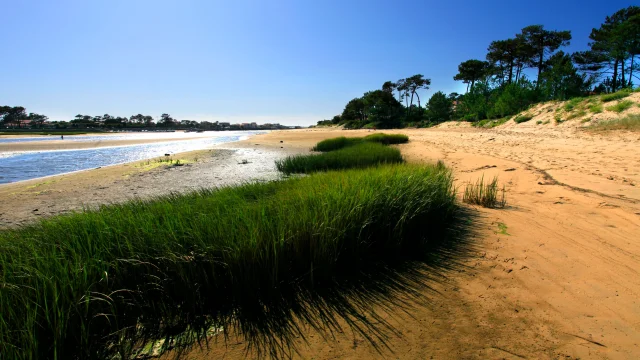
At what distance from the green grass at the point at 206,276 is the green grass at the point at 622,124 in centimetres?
1409

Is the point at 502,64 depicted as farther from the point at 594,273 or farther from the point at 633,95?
the point at 594,273

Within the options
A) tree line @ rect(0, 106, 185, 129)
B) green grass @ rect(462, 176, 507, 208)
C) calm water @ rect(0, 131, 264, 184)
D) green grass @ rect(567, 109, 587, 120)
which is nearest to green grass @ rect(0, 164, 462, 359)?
green grass @ rect(462, 176, 507, 208)

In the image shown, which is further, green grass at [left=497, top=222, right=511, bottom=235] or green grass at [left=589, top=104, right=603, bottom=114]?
green grass at [left=589, top=104, right=603, bottom=114]

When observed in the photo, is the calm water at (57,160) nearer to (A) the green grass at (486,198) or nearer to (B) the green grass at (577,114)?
(A) the green grass at (486,198)

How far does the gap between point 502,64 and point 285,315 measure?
5715 cm

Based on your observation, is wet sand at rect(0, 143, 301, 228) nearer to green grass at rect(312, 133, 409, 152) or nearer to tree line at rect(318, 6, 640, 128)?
green grass at rect(312, 133, 409, 152)

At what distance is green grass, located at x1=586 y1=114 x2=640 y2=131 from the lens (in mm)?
11059

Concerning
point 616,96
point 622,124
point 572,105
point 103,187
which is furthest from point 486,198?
point 572,105

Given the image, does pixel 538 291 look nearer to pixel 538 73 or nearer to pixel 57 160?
pixel 57 160

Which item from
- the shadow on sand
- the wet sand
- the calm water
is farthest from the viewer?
the calm water

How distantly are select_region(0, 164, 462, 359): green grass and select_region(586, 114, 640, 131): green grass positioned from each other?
14089 mm

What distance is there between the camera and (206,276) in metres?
1.96

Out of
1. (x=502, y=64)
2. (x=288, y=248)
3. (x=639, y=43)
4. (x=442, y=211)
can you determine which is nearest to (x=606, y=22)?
(x=639, y=43)

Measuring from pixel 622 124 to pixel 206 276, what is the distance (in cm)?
1740
